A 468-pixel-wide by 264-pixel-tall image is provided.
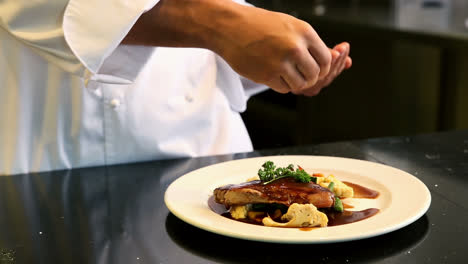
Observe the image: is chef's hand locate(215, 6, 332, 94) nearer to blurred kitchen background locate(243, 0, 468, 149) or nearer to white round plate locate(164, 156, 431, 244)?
white round plate locate(164, 156, 431, 244)

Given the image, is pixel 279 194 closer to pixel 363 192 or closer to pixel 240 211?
pixel 240 211

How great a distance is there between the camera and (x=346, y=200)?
0.99m

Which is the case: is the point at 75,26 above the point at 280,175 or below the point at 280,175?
above

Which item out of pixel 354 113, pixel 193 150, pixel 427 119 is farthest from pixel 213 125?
pixel 354 113

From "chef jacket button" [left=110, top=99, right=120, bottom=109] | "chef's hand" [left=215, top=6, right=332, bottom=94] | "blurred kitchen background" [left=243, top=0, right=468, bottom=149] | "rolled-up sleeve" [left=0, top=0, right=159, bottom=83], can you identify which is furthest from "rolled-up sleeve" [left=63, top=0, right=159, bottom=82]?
"blurred kitchen background" [left=243, top=0, right=468, bottom=149]

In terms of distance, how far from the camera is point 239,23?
38.4 inches

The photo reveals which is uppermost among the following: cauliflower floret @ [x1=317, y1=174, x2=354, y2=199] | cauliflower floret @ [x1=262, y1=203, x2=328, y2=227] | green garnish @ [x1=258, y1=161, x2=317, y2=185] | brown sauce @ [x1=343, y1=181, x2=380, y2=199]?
green garnish @ [x1=258, y1=161, x2=317, y2=185]

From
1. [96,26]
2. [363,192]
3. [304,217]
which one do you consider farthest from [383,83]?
[304,217]

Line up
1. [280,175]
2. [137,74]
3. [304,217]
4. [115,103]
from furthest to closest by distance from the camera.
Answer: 1. [115,103]
2. [137,74]
3. [280,175]
4. [304,217]

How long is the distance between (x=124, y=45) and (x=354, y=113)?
90.3 inches

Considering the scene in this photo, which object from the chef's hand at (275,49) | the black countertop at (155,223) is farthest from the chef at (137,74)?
the black countertop at (155,223)

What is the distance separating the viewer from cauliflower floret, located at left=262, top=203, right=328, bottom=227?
84cm

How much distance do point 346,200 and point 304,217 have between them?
0.17 metres

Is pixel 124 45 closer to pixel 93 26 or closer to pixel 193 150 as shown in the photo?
pixel 93 26
